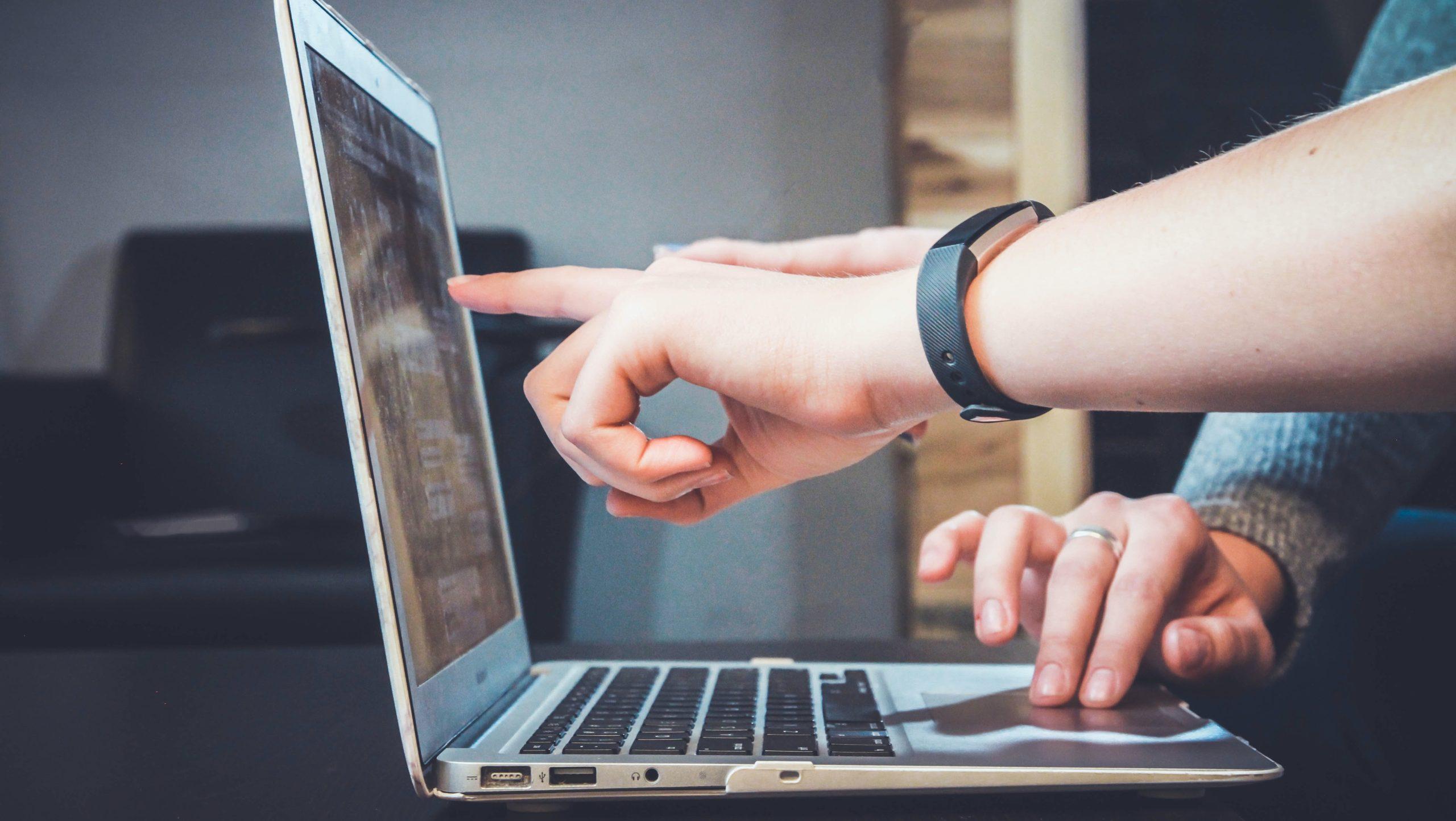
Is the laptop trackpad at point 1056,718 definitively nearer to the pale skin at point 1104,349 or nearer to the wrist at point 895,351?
the pale skin at point 1104,349

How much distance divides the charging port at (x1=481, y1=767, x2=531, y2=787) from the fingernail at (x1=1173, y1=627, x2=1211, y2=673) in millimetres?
372

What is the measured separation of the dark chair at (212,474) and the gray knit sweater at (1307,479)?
29.9 inches

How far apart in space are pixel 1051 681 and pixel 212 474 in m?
1.28

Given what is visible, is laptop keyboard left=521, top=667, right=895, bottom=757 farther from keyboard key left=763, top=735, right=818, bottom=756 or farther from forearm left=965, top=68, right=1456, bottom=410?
forearm left=965, top=68, right=1456, bottom=410

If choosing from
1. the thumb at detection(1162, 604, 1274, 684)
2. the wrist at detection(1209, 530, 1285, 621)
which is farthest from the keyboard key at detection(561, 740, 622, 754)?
the wrist at detection(1209, 530, 1285, 621)

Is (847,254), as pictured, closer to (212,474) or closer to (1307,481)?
(1307,481)

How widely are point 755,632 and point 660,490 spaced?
0.94 m

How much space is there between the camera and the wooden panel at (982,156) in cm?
136

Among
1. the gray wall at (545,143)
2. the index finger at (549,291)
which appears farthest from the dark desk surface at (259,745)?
the gray wall at (545,143)

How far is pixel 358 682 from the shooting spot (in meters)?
0.67

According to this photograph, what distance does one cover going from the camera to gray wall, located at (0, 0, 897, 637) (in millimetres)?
1234

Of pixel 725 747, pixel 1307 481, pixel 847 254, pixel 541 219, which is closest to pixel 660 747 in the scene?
pixel 725 747

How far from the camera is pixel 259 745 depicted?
20.6 inches

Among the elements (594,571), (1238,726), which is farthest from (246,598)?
(1238,726)
